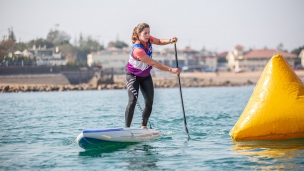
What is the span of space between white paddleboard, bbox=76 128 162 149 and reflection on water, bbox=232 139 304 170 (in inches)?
64.3

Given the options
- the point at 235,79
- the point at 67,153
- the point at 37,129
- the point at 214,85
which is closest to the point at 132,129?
the point at 67,153

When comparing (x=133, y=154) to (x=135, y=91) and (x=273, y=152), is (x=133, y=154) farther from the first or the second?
(x=273, y=152)

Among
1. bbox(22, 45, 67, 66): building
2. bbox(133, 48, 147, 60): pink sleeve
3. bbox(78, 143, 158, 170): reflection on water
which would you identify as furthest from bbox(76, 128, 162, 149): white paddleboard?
bbox(22, 45, 67, 66): building

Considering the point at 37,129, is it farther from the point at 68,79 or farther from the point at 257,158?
the point at 68,79

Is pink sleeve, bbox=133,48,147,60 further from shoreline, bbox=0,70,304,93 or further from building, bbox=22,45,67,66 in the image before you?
building, bbox=22,45,67,66

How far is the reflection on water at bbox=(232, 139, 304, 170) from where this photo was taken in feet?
25.3

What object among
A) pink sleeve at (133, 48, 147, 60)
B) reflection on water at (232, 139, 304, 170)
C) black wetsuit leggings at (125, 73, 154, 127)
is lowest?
reflection on water at (232, 139, 304, 170)

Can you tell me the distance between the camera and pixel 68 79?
3593 inches

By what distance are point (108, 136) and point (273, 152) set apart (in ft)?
8.62

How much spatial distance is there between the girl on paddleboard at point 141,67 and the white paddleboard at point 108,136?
306mm

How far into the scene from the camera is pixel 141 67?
32.0ft

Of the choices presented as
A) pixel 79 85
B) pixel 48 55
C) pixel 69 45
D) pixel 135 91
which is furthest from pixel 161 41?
pixel 69 45

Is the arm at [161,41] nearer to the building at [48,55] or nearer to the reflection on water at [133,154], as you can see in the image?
the reflection on water at [133,154]

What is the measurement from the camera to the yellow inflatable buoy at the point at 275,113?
979cm
